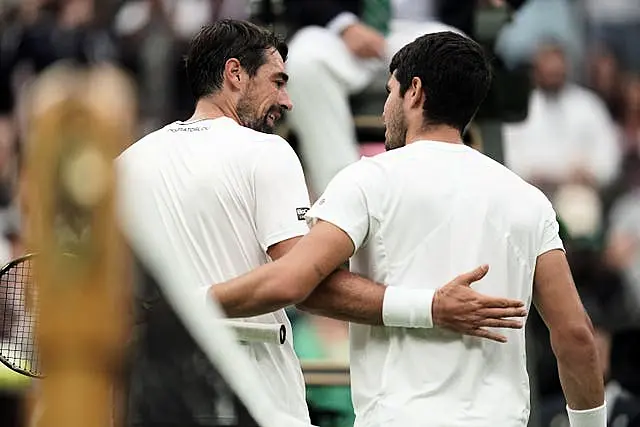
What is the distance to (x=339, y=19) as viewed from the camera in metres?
6.96

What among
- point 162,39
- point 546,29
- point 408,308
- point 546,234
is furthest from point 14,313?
point 546,29

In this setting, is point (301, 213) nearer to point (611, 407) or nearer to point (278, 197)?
point (278, 197)

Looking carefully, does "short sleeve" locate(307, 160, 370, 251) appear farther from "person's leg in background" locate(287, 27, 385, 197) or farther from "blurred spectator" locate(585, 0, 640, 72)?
"blurred spectator" locate(585, 0, 640, 72)

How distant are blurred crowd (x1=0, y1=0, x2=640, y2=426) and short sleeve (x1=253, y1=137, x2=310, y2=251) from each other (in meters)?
4.18

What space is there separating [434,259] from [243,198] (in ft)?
1.97

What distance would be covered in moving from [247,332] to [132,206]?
180 cm

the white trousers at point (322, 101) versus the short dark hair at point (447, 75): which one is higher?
the short dark hair at point (447, 75)

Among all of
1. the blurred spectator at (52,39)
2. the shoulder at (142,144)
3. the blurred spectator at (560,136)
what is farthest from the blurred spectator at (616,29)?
the shoulder at (142,144)

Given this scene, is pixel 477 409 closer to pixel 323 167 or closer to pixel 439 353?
pixel 439 353

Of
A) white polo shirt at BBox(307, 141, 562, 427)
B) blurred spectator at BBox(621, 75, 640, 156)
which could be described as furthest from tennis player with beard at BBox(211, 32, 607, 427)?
blurred spectator at BBox(621, 75, 640, 156)

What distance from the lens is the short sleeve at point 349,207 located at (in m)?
3.87

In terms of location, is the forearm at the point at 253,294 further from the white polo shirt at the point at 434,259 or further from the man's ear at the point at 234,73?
the man's ear at the point at 234,73

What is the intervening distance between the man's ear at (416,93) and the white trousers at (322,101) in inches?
108

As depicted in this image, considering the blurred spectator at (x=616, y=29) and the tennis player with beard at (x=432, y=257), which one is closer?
the tennis player with beard at (x=432, y=257)
